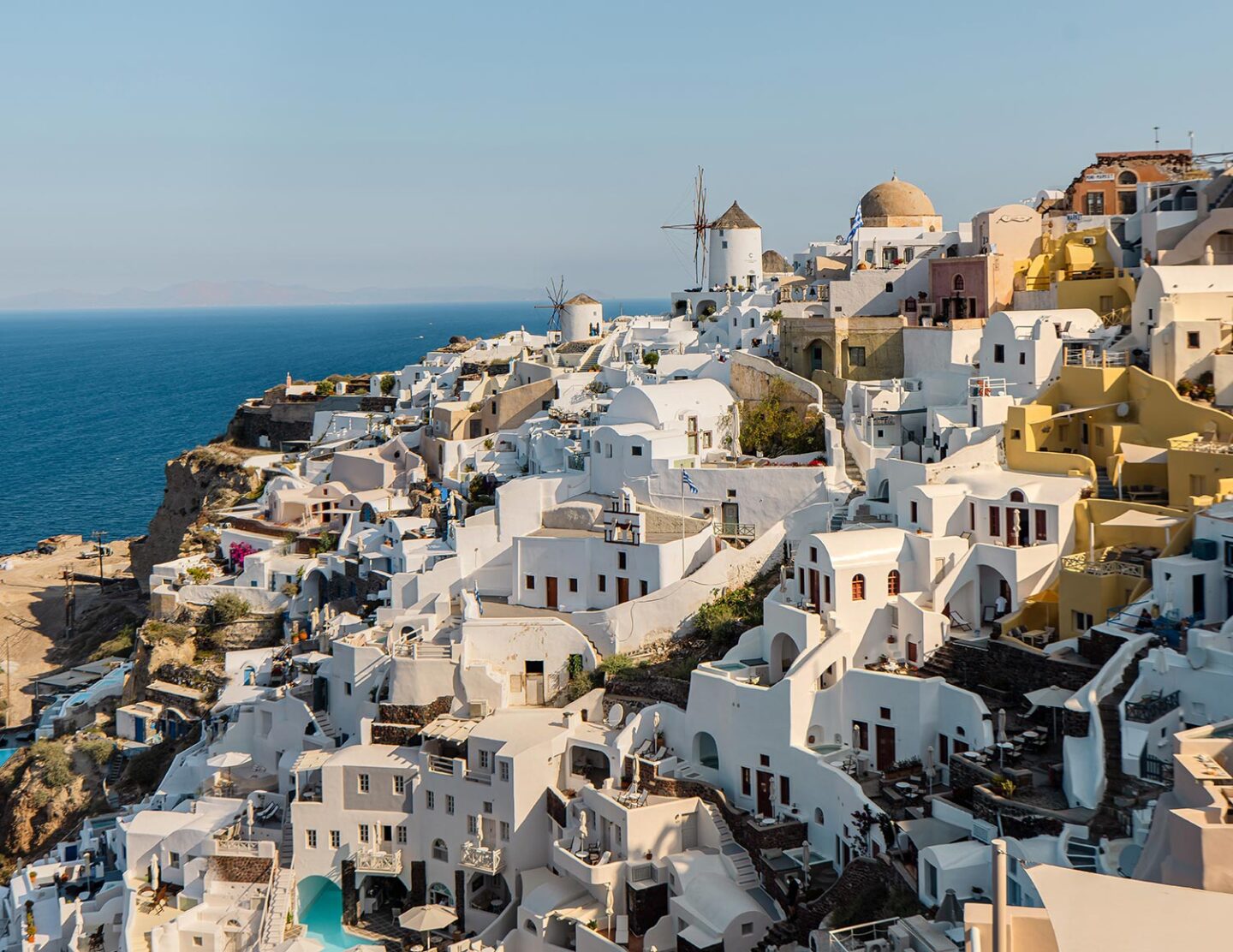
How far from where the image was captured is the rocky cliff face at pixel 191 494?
56.7 metres

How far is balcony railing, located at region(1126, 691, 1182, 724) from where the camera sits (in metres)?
22.4

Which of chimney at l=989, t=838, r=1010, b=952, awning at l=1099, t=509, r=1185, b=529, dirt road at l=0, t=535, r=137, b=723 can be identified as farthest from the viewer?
dirt road at l=0, t=535, r=137, b=723

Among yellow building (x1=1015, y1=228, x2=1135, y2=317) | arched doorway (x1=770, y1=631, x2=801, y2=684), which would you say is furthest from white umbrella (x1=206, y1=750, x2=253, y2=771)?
yellow building (x1=1015, y1=228, x2=1135, y2=317)

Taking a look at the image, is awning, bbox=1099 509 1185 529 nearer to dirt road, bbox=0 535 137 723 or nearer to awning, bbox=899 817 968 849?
awning, bbox=899 817 968 849

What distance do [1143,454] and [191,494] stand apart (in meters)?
42.2

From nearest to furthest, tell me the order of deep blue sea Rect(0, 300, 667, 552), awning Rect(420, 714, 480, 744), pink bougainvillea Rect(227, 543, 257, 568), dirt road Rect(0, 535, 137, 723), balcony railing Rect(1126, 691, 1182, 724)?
balcony railing Rect(1126, 691, 1182, 724), awning Rect(420, 714, 480, 744), pink bougainvillea Rect(227, 543, 257, 568), dirt road Rect(0, 535, 137, 723), deep blue sea Rect(0, 300, 667, 552)

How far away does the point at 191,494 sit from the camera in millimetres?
60312

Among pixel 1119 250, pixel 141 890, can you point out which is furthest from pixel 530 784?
pixel 1119 250

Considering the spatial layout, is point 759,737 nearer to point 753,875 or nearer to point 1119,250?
point 753,875

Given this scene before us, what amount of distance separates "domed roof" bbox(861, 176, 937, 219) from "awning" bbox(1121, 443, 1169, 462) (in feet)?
71.4

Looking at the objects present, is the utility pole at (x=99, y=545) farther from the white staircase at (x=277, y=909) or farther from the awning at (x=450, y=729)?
the awning at (x=450, y=729)

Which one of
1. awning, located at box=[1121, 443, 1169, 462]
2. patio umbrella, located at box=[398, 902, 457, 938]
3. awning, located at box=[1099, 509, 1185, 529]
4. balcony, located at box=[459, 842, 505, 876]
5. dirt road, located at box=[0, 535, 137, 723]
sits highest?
awning, located at box=[1121, 443, 1169, 462]

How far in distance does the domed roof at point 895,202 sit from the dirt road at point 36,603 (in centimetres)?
3559

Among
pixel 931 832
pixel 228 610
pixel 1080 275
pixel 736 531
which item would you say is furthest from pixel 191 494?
pixel 931 832
